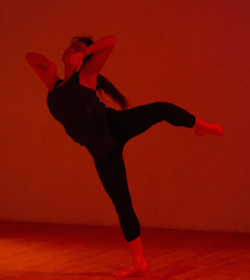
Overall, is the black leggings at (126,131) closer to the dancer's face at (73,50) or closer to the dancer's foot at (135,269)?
the dancer's foot at (135,269)

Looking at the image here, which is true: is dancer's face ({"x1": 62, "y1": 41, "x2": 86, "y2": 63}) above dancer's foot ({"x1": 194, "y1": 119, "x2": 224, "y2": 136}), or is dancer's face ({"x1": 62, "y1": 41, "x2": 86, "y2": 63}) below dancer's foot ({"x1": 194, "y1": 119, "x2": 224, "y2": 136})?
above

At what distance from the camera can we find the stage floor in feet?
7.43

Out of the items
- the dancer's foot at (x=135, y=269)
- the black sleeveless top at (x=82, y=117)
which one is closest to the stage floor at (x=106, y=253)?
the dancer's foot at (x=135, y=269)

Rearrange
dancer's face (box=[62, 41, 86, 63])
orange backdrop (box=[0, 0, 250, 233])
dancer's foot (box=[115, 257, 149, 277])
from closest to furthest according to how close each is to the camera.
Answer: dancer's face (box=[62, 41, 86, 63])
dancer's foot (box=[115, 257, 149, 277])
orange backdrop (box=[0, 0, 250, 233])

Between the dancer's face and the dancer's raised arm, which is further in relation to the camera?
the dancer's raised arm

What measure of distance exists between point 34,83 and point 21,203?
1.26 metres

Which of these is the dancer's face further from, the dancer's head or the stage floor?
the stage floor

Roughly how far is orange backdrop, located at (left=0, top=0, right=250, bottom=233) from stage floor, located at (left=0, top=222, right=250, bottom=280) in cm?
28

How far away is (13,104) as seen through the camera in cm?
413

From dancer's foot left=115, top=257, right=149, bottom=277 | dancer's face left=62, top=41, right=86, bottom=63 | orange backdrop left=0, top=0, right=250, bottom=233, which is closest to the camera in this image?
dancer's face left=62, top=41, right=86, bottom=63

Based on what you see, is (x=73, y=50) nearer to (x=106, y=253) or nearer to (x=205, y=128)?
(x=205, y=128)

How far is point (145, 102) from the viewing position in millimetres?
3768

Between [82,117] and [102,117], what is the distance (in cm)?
12

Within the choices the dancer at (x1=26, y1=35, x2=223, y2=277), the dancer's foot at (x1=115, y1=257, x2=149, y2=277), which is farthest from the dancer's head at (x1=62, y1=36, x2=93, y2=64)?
the dancer's foot at (x1=115, y1=257, x2=149, y2=277)
